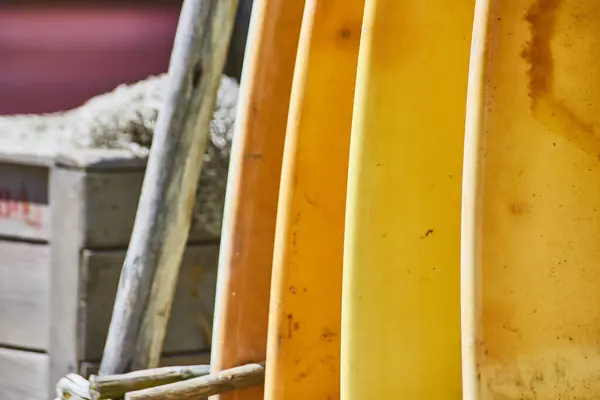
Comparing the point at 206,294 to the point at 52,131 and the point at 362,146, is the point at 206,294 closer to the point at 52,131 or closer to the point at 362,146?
the point at 52,131

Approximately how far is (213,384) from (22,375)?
75cm

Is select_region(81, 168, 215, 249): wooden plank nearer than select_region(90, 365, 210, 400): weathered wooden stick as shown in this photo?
No

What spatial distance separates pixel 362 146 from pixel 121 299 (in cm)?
59

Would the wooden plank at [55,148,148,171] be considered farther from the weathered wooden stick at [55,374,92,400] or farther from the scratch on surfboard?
the scratch on surfboard

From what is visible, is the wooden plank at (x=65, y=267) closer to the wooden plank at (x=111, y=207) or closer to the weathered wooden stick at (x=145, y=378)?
the wooden plank at (x=111, y=207)

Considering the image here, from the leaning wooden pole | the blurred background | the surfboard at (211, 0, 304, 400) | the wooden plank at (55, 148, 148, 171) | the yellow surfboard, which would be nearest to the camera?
the yellow surfboard

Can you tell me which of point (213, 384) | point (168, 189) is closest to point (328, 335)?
point (213, 384)

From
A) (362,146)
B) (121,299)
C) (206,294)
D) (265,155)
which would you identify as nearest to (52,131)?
(206,294)

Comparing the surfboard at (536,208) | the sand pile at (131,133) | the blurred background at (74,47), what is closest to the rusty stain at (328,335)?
the surfboard at (536,208)

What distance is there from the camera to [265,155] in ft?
3.60

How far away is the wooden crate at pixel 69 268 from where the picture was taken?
155 cm

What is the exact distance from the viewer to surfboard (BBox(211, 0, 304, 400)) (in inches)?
42.6

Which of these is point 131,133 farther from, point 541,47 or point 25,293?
point 541,47

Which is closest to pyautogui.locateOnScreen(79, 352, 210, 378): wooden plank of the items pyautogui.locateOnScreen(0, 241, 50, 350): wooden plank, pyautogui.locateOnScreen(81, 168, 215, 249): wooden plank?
pyautogui.locateOnScreen(0, 241, 50, 350): wooden plank
